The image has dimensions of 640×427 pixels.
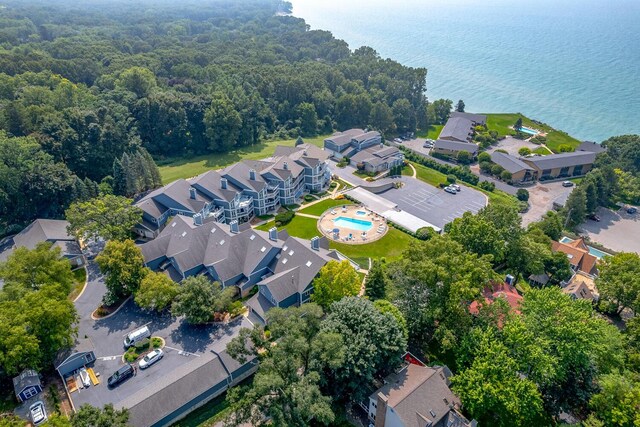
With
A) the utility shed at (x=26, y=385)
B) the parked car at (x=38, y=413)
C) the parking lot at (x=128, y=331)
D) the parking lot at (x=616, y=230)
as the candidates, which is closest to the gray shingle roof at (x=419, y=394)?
the parking lot at (x=128, y=331)

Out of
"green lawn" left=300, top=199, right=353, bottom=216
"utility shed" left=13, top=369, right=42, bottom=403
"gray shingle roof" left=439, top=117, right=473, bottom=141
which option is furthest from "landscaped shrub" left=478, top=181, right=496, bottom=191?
"utility shed" left=13, top=369, right=42, bottom=403

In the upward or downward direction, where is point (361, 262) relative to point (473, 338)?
downward

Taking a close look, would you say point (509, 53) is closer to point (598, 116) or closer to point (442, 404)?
point (598, 116)

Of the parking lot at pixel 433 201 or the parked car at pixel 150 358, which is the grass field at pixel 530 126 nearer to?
the parking lot at pixel 433 201

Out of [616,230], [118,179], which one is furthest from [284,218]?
[616,230]

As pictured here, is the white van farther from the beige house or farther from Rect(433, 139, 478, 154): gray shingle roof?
the beige house

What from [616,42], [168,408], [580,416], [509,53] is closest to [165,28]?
[509,53]

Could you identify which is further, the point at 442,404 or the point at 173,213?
the point at 173,213

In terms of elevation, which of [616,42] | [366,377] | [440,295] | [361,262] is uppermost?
[616,42]

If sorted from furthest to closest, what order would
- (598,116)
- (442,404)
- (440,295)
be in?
(598,116), (440,295), (442,404)
